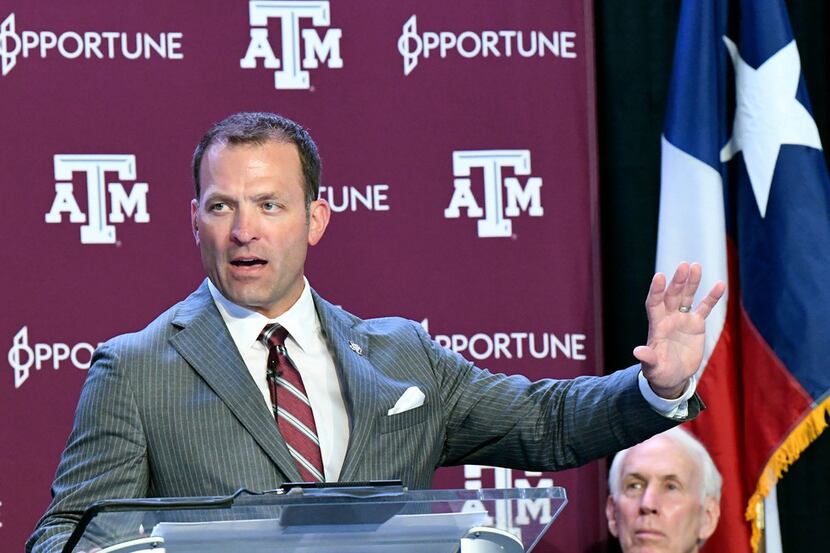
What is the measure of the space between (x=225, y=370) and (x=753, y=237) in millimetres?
2267

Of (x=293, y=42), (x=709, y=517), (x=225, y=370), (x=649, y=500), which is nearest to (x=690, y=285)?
(x=225, y=370)

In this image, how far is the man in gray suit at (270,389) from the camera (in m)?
2.36

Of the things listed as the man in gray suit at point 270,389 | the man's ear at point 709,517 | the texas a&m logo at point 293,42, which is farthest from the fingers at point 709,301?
the texas a&m logo at point 293,42

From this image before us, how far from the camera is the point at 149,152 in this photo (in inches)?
155

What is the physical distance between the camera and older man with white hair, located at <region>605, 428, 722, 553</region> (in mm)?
3953

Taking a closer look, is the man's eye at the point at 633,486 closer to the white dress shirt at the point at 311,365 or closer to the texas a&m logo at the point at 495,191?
the texas a&m logo at the point at 495,191

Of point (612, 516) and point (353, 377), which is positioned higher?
point (353, 377)

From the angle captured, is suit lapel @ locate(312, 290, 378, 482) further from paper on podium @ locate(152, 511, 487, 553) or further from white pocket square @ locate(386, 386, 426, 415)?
paper on podium @ locate(152, 511, 487, 553)

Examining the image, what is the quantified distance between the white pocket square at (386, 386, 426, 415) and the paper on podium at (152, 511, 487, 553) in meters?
0.80

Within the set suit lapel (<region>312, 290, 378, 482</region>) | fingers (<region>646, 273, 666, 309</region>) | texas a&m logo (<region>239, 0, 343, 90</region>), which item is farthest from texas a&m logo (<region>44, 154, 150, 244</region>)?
fingers (<region>646, 273, 666, 309</region>)

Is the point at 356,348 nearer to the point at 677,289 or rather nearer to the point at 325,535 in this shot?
the point at 677,289

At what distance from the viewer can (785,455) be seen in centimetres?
405

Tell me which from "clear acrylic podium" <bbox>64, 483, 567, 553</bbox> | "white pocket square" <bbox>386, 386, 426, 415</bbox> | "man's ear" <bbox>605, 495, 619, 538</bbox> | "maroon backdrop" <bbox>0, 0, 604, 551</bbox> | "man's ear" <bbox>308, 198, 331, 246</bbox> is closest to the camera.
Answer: "clear acrylic podium" <bbox>64, 483, 567, 553</bbox>

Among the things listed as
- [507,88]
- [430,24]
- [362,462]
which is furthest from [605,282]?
[362,462]
